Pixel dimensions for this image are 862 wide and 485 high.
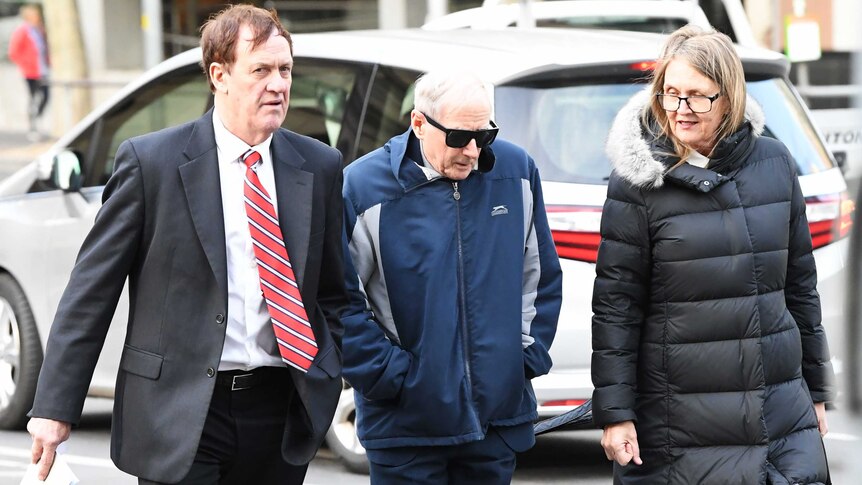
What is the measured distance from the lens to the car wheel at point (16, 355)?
785 centimetres

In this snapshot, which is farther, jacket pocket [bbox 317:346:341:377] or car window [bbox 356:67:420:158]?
car window [bbox 356:67:420:158]

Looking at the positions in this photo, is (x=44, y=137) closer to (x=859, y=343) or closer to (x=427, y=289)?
(x=427, y=289)

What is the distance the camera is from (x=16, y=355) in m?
7.93

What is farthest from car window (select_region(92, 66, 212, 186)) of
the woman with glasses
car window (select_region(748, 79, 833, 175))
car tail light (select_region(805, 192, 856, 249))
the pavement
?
the pavement

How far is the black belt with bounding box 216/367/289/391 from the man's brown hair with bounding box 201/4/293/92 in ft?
2.33

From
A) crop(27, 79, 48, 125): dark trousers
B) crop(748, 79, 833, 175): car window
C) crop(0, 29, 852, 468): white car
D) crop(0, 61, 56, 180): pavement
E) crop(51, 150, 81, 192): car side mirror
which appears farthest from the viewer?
crop(27, 79, 48, 125): dark trousers

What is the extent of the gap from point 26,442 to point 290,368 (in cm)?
439

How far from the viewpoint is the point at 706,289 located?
3828 millimetres

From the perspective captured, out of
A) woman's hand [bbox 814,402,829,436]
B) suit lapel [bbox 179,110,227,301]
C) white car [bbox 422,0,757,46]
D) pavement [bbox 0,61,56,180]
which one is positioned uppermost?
white car [bbox 422,0,757,46]

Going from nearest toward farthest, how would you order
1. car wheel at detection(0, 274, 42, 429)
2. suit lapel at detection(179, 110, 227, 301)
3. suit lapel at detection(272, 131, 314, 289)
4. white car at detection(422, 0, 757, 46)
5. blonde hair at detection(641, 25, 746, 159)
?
suit lapel at detection(179, 110, 227, 301)
suit lapel at detection(272, 131, 314, 289)
blonde hair at detection(641, 25, 746, 159)
car wheel at detection(0, 274, 42, 429)
white car at detection(422, 0, 757, 46)

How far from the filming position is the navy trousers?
4.08 metres

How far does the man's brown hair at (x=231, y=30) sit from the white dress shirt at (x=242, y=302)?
28 centimetres

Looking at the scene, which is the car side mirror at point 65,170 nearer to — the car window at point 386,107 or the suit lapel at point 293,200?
the car window at point 386,107

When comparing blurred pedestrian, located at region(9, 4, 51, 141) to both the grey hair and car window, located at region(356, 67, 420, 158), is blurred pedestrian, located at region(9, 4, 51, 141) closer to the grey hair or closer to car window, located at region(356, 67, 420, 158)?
car window, located at region(356, 67, 420, 158)
